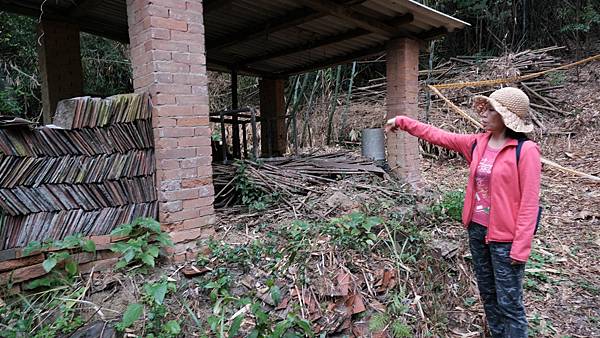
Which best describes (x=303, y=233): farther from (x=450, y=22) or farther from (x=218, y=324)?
(x=450, y=22)

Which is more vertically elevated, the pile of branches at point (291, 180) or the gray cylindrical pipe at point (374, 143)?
the gray cylindrical pipe at point (374, 143)

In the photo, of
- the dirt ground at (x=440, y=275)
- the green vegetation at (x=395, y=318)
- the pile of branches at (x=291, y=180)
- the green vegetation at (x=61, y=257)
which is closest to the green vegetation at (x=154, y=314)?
the dirt ground at (x=440, y=275)

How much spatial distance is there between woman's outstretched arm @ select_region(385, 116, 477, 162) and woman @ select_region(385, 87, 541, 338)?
5cm

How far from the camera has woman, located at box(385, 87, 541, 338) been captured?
230 cm

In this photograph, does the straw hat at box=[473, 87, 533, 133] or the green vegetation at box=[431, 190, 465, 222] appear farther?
the green vegetation at box=[431, 190, 465, 222]

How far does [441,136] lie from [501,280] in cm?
114

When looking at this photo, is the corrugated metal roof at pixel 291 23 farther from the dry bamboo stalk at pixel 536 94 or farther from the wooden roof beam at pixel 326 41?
the dry bamboo stalk at pixel 536 94

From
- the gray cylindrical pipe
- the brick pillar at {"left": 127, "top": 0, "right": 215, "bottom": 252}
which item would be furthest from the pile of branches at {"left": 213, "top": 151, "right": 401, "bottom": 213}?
the brick pillar at {"left": 127, "top": 0, "right": 215, "bottom": 252}

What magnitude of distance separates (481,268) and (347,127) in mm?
9220

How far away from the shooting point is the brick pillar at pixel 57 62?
487 centimetres

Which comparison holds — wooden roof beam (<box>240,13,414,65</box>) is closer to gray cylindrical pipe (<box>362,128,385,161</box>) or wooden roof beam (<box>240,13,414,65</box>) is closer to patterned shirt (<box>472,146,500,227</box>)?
gray cylindrical pipe (<box>362,128,385,161</box>)

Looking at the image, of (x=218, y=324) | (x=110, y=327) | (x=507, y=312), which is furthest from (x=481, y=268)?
(x=110, y=327)

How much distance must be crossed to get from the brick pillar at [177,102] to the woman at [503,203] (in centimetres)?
233

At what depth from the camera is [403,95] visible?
612 centimetres
